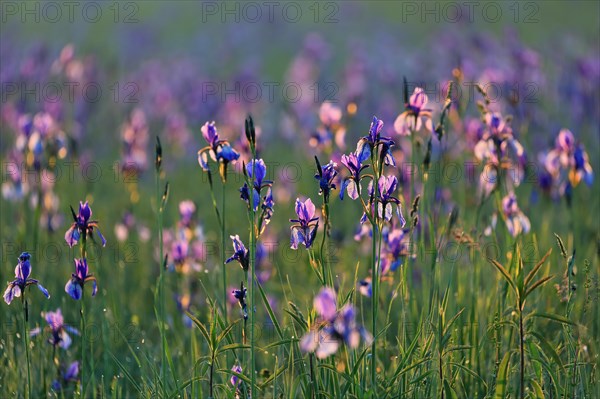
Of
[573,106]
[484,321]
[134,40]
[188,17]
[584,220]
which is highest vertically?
[188,17]

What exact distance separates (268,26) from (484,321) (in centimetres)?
2045

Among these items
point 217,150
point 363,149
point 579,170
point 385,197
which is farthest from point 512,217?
point 217,150

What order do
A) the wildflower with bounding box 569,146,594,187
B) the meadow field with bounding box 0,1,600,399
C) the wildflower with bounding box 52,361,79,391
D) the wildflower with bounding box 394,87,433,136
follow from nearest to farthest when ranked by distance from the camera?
the meadow field with bounding box 0,1,600,399
the wildflower with bounding box 394,87,433,136
the wildflower with bounding box 52,361,79,391
the wildflower with bounding box 569,146,594,187

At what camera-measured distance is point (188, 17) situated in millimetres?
26406

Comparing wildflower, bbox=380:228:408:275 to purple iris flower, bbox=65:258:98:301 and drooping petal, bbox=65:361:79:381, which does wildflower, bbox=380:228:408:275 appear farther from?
drooping petal, bbox=65:361:79:381

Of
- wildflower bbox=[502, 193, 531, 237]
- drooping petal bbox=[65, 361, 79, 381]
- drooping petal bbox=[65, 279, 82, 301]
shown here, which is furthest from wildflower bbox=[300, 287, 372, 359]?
wildflower bbox=[502, 193, 531, 237]

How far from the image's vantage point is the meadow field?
7.89 ft

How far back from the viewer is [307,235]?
242cm

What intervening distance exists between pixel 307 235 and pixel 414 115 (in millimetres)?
873

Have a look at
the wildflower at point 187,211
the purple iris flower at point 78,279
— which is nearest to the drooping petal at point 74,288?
the purple iris flower at point 78,279

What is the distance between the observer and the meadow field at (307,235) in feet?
7.89

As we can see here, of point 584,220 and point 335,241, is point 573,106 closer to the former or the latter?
point 584,220

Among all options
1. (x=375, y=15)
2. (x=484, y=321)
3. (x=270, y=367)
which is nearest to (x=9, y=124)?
(x=270, y=367)

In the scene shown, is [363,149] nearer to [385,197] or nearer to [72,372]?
[385,197]
